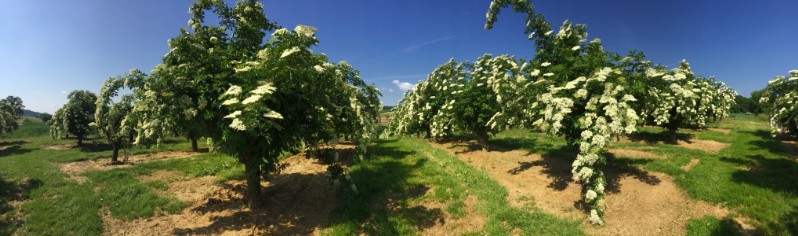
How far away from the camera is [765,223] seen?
898cm

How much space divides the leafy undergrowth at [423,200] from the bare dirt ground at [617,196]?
2.37 feet

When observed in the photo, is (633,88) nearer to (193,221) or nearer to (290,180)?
(290,180)

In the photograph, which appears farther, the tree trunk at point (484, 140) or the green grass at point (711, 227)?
the tree trunk at point (484, 140)

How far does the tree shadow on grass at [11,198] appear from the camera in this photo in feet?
37.1

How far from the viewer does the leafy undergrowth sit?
1026 cm

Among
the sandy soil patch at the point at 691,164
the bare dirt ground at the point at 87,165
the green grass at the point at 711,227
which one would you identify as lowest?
the green grass at the point at 711,227

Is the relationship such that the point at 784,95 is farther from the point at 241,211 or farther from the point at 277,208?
the point at 241,211

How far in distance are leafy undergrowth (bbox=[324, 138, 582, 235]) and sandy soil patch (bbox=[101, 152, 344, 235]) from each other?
908mm

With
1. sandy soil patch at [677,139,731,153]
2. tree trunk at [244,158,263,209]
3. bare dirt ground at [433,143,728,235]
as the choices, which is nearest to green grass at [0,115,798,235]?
bare dirt ground at [433,143,728,235]

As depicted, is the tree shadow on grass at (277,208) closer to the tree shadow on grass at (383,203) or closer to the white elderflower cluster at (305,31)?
the tree shadow on grass at (383,203)

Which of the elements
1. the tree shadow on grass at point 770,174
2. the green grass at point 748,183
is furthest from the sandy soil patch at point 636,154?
the tree shadow on grass at point 770,174

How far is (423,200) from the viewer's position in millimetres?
12258

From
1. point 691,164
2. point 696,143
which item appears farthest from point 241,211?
point 696,143

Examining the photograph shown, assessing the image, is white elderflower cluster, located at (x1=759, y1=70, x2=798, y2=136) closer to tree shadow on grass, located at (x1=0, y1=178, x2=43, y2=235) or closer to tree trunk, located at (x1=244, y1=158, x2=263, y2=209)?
tree trunk, located at (x1=244, y1=158, x2=263, y2=209)
